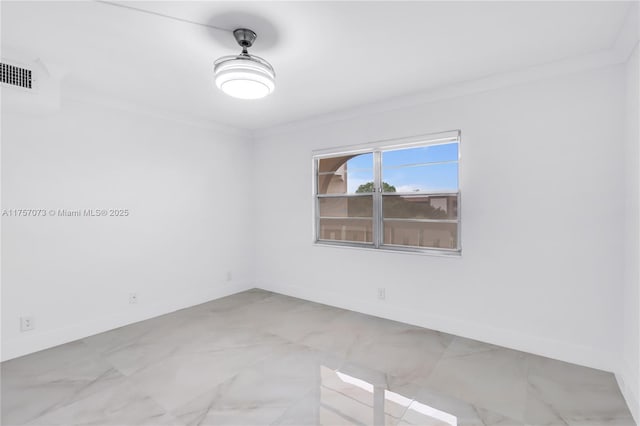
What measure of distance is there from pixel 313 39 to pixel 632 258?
9.32 feet

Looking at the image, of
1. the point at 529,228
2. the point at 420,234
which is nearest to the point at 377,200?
the point at 420,234

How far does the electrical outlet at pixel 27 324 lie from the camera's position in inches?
111

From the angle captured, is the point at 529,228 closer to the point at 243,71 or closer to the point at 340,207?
the point at 340,207

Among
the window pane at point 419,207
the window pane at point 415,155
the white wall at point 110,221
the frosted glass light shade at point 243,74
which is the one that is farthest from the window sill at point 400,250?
the frosted glass light shade at point 243,74

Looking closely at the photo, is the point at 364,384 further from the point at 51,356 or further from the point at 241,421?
the point at 51,356

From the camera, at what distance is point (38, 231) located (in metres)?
2.94

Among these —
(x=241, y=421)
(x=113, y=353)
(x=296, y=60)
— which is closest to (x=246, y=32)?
(x=296, y=60)

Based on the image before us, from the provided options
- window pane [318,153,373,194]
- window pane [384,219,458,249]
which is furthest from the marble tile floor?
window pane [318,153,373,194]

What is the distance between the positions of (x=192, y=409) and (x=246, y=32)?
262 centimetres

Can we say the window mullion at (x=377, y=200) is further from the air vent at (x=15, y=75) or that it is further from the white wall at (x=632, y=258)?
the air vent at (x=15, y=75)

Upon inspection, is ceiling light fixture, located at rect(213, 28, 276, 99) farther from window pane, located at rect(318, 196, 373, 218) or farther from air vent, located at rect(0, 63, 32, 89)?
window pane, located at rect(318, 196, 373, 218)

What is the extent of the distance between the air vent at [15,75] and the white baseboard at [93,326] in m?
2.25

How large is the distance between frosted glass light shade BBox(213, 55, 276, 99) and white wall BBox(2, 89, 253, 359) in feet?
6.62

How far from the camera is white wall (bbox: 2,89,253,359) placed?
284 cm
